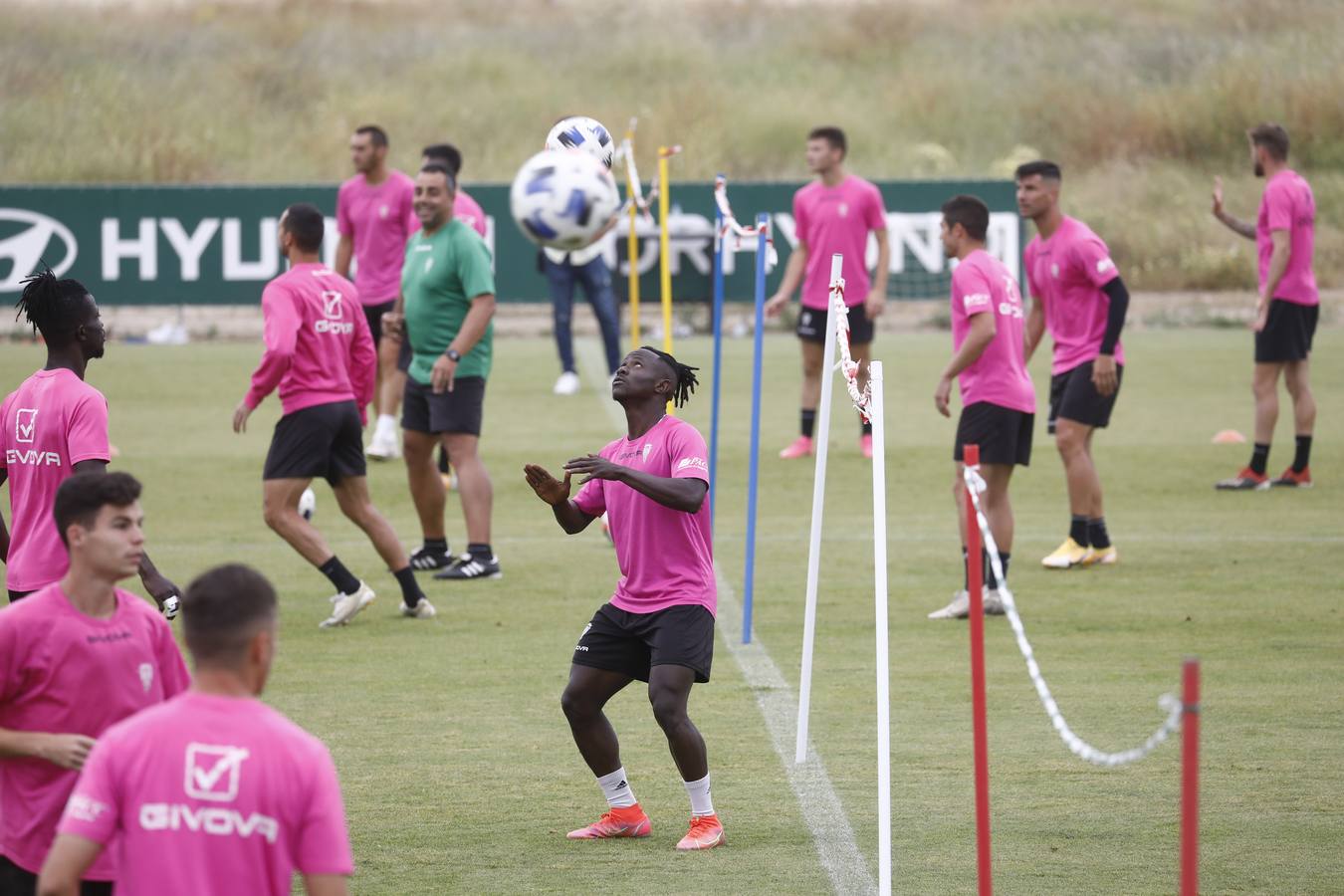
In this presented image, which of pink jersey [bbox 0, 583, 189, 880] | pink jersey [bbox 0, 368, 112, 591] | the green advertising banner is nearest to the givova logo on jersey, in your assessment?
pink jersey [bbox 0, 583, 189, 880]

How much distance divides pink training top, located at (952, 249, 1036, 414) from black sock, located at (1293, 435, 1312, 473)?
186 inches

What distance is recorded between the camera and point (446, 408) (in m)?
11.2

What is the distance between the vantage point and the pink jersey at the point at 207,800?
3.76m

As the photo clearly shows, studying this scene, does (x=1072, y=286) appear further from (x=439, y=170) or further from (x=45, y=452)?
(x=45, y=452)

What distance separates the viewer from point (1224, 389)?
67.3 ft

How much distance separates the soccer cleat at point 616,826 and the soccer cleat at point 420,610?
12.7 feet

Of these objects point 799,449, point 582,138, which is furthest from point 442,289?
point 799,449

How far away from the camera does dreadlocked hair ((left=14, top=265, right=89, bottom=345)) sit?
6.27m

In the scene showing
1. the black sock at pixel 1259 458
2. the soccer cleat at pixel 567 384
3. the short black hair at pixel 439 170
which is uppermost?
the short black hair at pixel 439 170

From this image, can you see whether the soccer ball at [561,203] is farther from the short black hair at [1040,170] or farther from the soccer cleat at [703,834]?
the short black hair at [1040,170]

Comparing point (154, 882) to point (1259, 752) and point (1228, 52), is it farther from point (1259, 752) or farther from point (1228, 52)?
point (1228, 52)

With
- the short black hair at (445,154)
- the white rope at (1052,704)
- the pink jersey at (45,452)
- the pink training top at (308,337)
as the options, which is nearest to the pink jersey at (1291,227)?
the short black hair at (445,154)

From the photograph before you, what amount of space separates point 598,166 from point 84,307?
8.07ft

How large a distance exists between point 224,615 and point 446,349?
7.37m
